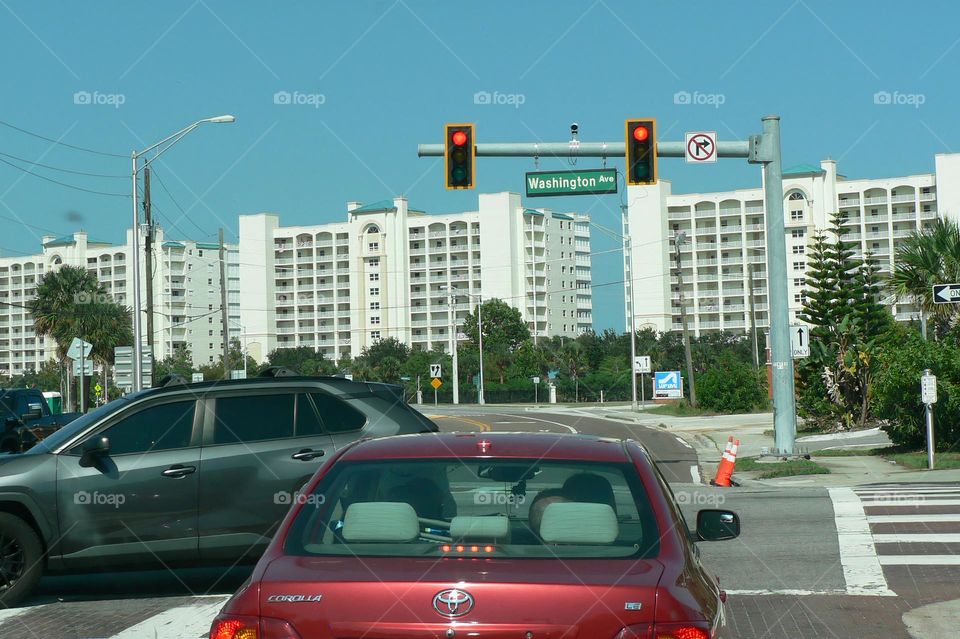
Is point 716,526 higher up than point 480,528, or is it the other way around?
point 480,528

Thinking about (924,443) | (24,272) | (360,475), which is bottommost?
(924,443)

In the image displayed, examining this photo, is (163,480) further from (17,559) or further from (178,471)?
(17,559)

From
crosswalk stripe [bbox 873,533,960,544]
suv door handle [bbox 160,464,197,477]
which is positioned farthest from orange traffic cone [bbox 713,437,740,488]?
suv door handle [bbox 160,464,197,477]

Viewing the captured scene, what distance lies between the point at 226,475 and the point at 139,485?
670mm

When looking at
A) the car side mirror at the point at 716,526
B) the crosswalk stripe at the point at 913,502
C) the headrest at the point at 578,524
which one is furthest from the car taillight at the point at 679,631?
the crosswalk stripe at the point at 913,502

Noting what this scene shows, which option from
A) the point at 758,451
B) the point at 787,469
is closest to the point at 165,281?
the point at 758,451

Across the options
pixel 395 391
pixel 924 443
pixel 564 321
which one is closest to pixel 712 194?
pixel 564 321

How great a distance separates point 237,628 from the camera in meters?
3.74

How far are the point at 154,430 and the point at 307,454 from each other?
1253 millimetres

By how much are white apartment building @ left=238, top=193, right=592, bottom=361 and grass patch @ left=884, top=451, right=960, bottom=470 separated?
128 metres

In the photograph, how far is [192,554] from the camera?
29.2 feet

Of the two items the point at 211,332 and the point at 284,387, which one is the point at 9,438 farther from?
the point at 211,332
